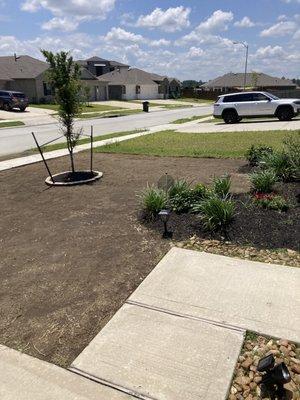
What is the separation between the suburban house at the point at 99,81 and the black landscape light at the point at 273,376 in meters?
22.9

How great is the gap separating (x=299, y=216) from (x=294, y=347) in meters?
3.05

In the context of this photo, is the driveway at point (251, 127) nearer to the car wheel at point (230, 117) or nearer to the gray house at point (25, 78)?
the car wheel at point (230, 117)

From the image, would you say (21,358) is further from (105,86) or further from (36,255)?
(105,86)

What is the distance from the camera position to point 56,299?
Answer: 4207 mm

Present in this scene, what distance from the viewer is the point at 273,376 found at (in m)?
2.84

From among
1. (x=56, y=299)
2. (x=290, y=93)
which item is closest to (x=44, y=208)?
(x=56, y=299)

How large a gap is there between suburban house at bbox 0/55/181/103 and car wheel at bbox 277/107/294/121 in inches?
474

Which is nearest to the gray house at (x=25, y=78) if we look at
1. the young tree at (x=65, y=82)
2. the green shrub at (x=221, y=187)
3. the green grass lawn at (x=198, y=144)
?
the green grass lawn at (x=198, y=144)

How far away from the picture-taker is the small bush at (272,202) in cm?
623

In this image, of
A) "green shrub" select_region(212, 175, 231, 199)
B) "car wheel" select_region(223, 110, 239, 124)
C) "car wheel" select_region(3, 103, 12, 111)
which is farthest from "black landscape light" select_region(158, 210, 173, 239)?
"car wheel" select_region(3, 103, 12, 111)

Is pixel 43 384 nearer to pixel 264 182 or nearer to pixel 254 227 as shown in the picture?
pixel 254 227

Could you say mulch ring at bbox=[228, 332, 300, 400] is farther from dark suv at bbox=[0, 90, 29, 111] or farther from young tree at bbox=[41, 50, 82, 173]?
dark suv at bbox=[0, 90, 29, 111]

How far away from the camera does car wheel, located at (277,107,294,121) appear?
22.8 meters

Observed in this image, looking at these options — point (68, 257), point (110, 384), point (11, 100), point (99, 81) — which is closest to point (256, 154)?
point (68, 257)
